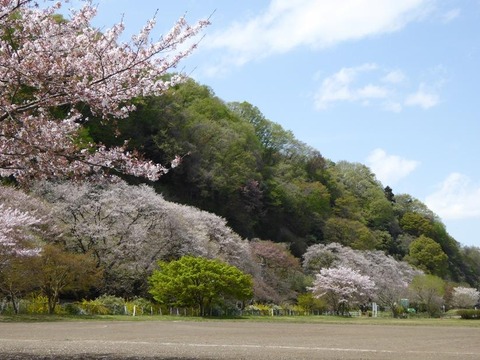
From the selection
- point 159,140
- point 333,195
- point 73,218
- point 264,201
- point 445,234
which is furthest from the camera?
point 445,234

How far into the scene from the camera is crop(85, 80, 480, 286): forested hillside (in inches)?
1886

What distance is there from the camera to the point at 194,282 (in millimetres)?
28125

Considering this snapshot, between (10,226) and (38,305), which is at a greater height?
(10,226)

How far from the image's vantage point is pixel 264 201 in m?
62.2

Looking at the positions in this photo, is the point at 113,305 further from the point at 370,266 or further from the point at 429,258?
the point at 429,258

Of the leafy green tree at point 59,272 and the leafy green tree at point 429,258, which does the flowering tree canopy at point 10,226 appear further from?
the leafy green tree at point 429,258

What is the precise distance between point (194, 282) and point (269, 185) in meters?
36.2

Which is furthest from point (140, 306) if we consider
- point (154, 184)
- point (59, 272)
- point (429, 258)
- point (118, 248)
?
point (429, 258)

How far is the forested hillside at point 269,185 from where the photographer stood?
4791 cm

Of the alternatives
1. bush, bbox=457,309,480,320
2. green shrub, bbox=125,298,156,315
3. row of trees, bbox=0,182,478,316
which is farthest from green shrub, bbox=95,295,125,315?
bush, bbox=457,309,480,320

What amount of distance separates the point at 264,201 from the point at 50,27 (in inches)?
2172

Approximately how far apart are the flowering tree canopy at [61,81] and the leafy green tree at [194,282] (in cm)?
2026

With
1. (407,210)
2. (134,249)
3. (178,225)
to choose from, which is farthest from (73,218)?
(407,210)

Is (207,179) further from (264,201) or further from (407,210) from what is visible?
(407,210)
